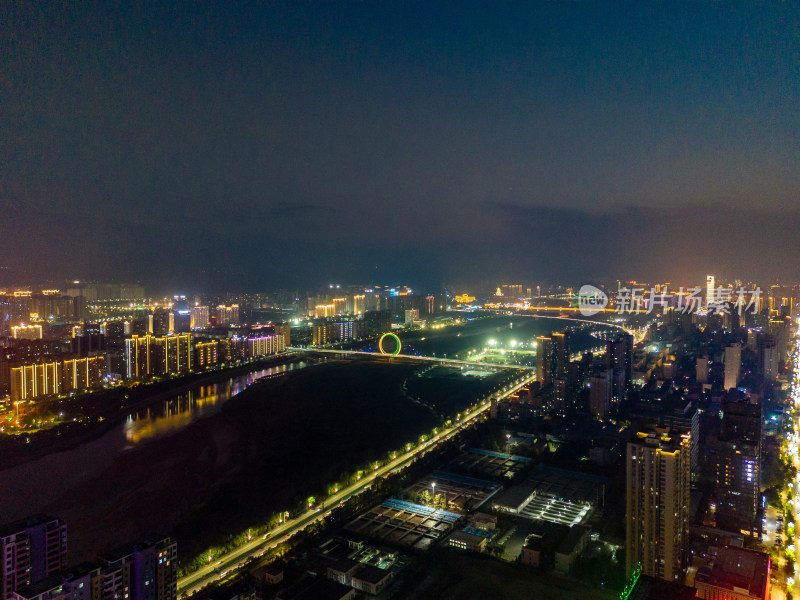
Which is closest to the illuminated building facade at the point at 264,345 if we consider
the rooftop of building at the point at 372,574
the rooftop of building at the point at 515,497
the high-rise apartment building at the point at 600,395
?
the high-rise apartment building at the point at 600,395

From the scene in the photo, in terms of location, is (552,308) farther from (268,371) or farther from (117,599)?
(117,599)

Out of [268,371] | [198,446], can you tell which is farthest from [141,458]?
[268,371]

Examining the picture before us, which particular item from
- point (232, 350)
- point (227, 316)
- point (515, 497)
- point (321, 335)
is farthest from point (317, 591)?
point (227, 316)

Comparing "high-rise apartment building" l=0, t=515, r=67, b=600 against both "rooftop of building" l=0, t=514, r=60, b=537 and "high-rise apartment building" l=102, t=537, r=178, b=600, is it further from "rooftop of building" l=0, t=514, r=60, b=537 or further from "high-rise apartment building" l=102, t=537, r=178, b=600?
"high-rise apartment building" l=102, t=537, r=178, b=600

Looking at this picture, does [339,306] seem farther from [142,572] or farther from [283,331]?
[142,572]

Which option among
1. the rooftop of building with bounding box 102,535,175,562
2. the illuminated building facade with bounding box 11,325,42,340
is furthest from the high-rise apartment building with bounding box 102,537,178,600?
the illuminated building facade with bounding box 11,325,42,340

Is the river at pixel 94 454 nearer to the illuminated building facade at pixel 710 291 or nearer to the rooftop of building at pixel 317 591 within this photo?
the rooftop of building at pixel 317 591
